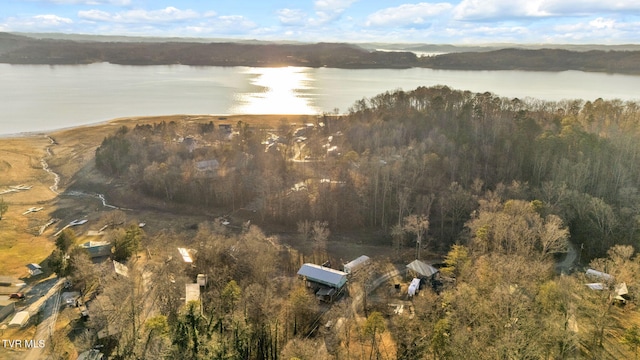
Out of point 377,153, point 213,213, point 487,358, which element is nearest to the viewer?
point 487,358

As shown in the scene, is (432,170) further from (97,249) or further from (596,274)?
(97,249)

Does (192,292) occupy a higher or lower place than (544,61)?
lower

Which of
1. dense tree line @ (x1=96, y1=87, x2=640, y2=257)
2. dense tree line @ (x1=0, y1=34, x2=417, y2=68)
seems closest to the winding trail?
dense tree line @ (x1=96, y1=87, x2=640, y2=257)

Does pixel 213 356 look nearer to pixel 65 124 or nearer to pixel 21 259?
pixel 21 259

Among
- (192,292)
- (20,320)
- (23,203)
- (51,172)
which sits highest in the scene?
(51,172)

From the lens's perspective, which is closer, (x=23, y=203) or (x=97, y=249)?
(x=97, y=249)

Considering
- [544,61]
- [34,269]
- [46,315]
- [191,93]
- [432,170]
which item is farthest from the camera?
[544,61]

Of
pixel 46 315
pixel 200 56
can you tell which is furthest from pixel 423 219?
pixel 200 56

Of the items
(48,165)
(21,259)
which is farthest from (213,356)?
(48,165)

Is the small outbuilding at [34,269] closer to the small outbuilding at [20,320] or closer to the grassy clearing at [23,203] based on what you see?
the grassy clearing at [23,203]
